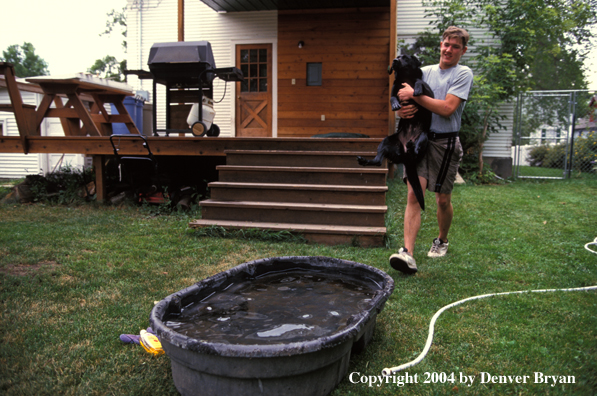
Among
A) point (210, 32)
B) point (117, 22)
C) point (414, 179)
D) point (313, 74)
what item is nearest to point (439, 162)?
point (414, 179)

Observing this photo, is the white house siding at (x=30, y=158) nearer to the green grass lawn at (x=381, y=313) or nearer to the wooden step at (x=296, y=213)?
the green grass lawn at (x=381, y=313)

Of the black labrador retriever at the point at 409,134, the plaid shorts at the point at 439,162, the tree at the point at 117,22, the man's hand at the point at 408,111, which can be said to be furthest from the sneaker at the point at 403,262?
the tree at the point at 117,22

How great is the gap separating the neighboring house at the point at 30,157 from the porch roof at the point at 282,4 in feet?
20.1

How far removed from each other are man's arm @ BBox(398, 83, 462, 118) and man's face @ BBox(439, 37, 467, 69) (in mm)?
255

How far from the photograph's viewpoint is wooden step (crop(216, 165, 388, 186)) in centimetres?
419

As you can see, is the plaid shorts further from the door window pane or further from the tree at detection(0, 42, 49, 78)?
the tree at detection(0, 42, 49, 78)

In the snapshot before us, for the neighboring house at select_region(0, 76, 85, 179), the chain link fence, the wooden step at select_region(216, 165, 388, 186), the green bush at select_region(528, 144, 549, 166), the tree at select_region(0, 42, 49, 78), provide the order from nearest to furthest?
the wooden step at select_region(216, 165, 388, 186) < the chain link fence < the neighboring house at select_region(0, 76, 85, 179) < the green bush at select_region(528, 144, 549, 166) < the tree at select_region(0, 42, 49, 78)

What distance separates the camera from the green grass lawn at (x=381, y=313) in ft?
4.91

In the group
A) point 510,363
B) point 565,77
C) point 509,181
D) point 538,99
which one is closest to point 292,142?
point 510,363

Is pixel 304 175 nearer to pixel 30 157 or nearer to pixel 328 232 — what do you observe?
pixel 328 232

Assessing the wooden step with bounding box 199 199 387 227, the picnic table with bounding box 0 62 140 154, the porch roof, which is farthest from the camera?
the porch roof

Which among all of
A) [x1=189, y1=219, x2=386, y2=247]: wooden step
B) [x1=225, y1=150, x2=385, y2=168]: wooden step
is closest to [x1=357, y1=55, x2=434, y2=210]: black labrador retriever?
[x1=189, y1=219, x2=386, y2=247]: wooden step

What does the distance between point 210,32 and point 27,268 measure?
7.80 metres

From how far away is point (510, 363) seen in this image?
5.22ft
